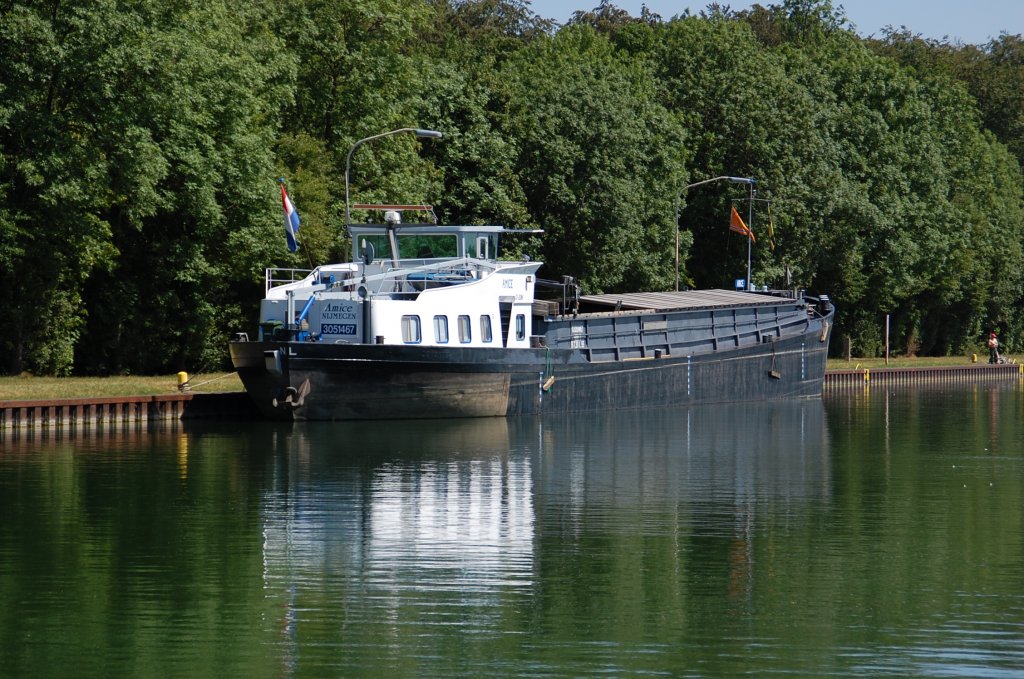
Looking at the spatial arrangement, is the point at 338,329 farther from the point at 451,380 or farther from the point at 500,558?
the point at 500,558

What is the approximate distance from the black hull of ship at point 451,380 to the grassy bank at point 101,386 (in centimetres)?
444

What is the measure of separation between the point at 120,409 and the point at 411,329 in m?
8.62

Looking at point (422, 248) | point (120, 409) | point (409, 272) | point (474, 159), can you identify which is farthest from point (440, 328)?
point (474, 159)

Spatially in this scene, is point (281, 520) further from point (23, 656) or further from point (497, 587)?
point (23, 656)

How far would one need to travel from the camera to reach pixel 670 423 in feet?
158

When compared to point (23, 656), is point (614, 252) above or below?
above

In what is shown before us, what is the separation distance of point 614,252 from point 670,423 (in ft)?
85.1

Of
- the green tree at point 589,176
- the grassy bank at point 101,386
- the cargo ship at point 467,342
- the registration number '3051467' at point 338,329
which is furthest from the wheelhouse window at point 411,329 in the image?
the green tree at point 589,176

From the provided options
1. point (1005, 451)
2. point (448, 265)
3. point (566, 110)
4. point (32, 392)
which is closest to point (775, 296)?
point (566, 110)

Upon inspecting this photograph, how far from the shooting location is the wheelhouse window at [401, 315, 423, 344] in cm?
4469

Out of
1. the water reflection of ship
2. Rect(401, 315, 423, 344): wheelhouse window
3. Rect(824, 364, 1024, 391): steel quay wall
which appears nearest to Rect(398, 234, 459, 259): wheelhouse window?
Rect(401, 315, 423, 344): wheelhouse window

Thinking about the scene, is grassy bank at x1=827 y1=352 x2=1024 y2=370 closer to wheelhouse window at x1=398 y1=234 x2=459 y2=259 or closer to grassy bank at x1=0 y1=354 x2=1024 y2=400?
wheelhouse window at x1=398 y1=234 x2=459 y2=259

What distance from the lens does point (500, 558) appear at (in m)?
23.0

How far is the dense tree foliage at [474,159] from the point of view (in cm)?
4875
